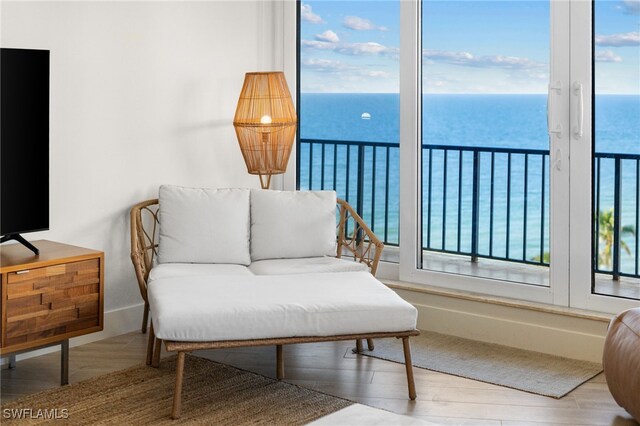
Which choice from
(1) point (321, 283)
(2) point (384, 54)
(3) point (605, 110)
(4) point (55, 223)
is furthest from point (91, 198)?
(3) point (605, 110)

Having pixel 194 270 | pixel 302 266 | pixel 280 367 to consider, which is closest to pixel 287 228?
pixel 302 266

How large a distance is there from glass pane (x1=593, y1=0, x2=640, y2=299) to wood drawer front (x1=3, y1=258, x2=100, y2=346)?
2414mm

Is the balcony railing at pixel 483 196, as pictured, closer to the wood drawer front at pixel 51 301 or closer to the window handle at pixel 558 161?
the window handle at pixel 558 161

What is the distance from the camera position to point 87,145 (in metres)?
→ 4.33

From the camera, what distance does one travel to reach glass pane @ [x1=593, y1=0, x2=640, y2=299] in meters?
4.06

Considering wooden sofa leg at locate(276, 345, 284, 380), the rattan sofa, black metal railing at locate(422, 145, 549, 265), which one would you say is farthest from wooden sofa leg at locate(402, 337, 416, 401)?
black metal railing at locate(422, 145, 549, 265)

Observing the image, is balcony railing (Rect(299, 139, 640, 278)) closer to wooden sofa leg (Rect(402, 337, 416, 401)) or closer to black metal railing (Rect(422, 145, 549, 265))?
black metal railing (Rect(422, 145, 549, 265))

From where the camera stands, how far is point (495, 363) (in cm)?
411

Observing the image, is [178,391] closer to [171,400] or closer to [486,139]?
[171,400]

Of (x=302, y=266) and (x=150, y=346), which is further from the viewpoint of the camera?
(x=302, y=266)

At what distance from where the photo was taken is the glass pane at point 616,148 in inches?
160

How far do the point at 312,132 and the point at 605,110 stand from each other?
182 centimetres

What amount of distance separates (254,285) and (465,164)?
1.53m

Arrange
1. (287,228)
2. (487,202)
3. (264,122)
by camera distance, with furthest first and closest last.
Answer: (264,122), (487,202), (287,228)
